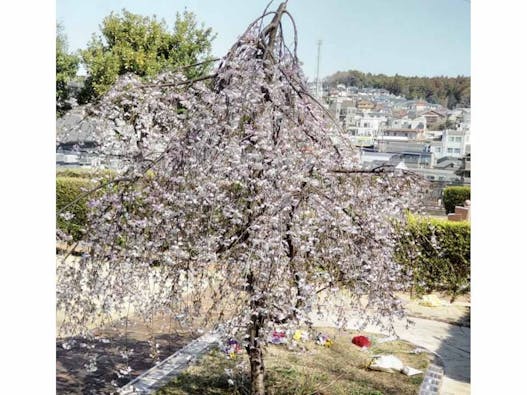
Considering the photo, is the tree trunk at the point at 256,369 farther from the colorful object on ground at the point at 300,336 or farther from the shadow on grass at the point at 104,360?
the shadow on grass at the point at 104,360

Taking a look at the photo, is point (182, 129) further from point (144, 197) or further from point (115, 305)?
point (115, 305)

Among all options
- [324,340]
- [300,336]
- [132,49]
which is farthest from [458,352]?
[132,49]

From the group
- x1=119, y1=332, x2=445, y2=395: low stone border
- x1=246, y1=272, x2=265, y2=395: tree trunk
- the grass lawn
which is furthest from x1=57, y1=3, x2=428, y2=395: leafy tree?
x1=119, y1=332, x2=445, y2=395: low stone border

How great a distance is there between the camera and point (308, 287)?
2.86 m

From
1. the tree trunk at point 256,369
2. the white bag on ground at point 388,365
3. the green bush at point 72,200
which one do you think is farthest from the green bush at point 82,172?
the white bag on ground at point 388,365

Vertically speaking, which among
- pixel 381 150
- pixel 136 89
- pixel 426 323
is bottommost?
pixel 426 323

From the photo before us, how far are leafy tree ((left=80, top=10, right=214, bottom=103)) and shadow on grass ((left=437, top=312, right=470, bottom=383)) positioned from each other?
1837 millimetres

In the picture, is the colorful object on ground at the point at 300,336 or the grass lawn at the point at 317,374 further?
the grass lawn at the point at 317,374

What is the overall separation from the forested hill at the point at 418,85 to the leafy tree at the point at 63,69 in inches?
52.6

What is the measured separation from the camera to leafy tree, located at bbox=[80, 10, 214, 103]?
362 centimetres

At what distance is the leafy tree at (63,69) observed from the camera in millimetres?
3748

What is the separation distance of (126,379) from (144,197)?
1.04 metres

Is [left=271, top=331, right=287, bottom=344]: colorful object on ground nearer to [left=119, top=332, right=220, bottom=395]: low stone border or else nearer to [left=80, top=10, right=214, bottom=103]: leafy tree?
[left=119, top=332, right=220, bottom=395]: low stone border
